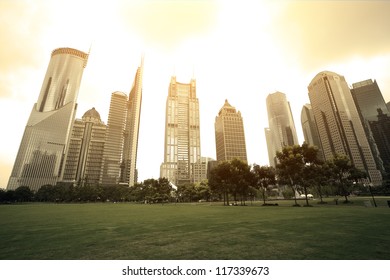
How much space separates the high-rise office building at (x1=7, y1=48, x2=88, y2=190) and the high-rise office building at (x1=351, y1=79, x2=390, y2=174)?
248 meters

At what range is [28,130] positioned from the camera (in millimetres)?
152750

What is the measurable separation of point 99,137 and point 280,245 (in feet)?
642

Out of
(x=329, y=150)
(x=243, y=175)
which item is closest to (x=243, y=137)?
(x=329, y=150)

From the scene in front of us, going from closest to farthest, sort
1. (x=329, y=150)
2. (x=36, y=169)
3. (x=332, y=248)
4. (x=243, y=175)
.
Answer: (x=332, y=248) → (x=243, y=175) → (x=36, y=169) → (x=329, y=150)

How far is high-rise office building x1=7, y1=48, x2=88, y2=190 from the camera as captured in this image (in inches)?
5827

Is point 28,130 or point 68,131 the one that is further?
point 68,131

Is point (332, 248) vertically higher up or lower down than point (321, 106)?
lower down

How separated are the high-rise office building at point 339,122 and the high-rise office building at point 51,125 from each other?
211320 millimetres

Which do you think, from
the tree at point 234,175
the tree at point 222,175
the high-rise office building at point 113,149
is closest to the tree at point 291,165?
the tree at point 234,175

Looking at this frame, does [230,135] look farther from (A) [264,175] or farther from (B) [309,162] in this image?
(B) [309,162]

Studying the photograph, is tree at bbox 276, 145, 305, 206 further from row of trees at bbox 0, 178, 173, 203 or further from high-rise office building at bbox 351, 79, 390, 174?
high-rise office building at bbox 351, 79, 390, 174
